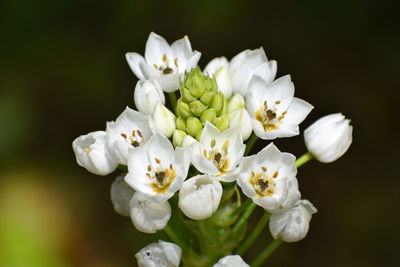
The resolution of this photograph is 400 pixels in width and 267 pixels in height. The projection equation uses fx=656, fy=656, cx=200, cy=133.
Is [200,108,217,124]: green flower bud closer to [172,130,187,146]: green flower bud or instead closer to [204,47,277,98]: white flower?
[172,130,187,146]: green flower bud

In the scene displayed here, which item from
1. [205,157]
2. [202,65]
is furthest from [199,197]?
[202,65]

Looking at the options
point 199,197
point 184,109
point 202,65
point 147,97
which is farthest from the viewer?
point 202,65

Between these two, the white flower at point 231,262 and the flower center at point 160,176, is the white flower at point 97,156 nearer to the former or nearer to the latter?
the flower center at point 160,176

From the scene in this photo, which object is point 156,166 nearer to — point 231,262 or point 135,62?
point 231,262

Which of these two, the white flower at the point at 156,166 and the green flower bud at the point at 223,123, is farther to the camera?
the green flower bud at the point at 223,123

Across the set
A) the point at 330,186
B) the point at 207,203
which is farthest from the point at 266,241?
the point at 207,203

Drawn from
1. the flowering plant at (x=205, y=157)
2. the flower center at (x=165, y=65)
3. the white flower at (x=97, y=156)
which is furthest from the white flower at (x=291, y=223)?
the flower center at (x=165, y=65)
